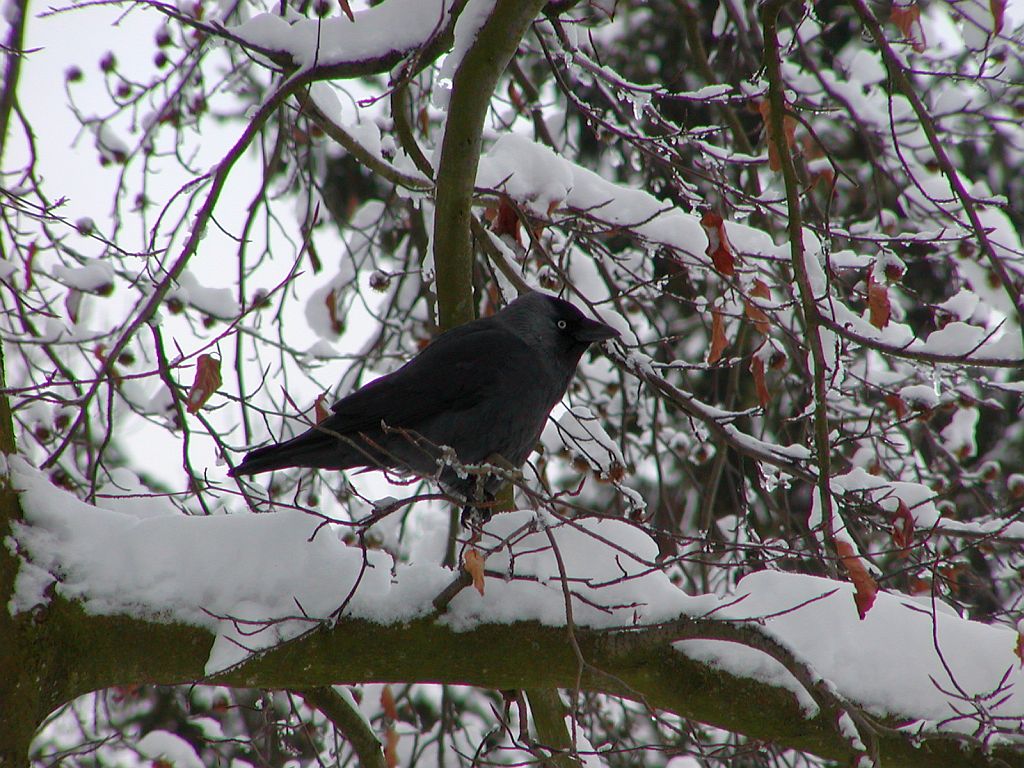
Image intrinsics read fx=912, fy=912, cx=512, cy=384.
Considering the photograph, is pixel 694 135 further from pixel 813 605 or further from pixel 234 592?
pixel 234 592

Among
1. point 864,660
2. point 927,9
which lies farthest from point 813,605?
point 927,9

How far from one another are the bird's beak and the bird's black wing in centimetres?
28

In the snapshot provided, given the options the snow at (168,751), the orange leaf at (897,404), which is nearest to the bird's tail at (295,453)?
the snow at (168,751)

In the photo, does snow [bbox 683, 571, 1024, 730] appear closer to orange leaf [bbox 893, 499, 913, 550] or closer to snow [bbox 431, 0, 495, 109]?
orange leaf [bbox 893, 499, 913, 550]

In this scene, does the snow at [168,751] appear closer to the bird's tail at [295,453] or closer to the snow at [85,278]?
the bird's tail at [295,453]

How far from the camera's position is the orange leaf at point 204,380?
119 inches

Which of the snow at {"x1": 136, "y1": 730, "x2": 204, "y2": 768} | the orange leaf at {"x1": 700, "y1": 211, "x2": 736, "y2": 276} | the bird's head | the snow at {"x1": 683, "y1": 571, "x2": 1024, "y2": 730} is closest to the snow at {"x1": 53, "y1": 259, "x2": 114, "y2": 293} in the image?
the bird's head

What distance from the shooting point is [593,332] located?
14.1 ft

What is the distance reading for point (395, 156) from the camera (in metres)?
4.74

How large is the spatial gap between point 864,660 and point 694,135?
2.28m

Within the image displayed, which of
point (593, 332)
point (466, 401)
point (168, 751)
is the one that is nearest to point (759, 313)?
point (593, 332)

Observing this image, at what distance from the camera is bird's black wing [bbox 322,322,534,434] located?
4234 mm

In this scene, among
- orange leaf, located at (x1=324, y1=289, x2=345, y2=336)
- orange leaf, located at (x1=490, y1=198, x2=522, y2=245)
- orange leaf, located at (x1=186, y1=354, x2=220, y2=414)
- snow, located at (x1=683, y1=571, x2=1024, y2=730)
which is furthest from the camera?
orange leaf, located at (x1=324, y1=289, x2=345, y2=336)

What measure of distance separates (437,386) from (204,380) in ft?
4.69
